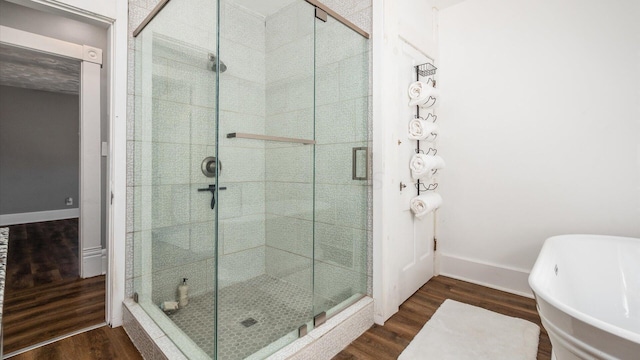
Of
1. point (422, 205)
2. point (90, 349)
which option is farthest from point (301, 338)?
point (422, 205)

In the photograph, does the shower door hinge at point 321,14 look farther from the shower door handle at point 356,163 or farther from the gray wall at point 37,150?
the gray wall at point 37,150

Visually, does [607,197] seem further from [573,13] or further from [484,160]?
[573,13]

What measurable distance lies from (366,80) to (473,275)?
1.91m

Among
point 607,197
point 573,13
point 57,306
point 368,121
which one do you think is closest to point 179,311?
point 57,306

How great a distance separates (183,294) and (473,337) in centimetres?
167

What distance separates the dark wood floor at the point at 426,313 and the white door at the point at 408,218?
0.40 ft

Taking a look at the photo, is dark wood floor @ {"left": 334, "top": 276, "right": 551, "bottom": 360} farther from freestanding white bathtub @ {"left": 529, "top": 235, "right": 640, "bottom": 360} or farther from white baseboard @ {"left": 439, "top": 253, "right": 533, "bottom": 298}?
freestanding white bathtub @ {"left": 529, "top": 235, "right": 640, "bottom": 360}

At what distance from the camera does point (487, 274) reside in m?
2.44

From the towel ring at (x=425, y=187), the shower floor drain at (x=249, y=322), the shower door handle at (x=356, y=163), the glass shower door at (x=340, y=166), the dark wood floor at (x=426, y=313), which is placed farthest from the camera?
the towel ring at (x=425, y=187)

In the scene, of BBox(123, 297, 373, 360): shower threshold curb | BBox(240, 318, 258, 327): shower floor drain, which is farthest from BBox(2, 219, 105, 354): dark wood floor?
BBox(240, 318, 258, 327): shower floor drain

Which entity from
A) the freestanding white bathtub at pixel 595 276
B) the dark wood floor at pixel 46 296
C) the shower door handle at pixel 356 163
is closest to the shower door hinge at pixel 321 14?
the shower door handle at pixel 356 163

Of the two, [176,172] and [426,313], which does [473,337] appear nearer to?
[426,313]

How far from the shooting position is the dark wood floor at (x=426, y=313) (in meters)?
1.59

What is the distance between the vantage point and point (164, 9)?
158 cm
